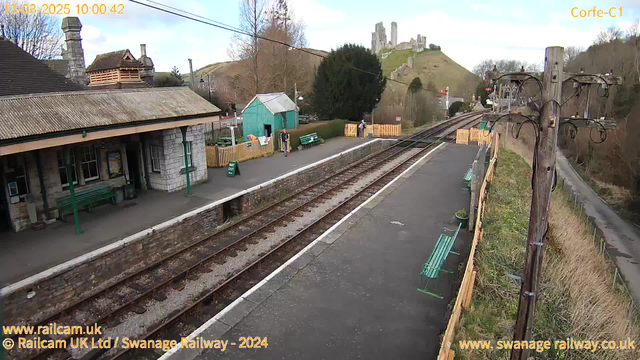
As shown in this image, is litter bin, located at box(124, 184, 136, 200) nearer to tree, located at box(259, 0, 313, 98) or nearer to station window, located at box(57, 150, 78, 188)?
station window, located at box(57, 150, 78, 188)

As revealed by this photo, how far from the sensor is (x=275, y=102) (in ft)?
84.3

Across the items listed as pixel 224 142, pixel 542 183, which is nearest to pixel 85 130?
pixel 542 183

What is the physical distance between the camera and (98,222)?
11.7 meters

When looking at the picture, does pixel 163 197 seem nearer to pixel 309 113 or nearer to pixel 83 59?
pixel 83 59

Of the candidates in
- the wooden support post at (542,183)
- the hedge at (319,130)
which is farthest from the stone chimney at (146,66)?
the wooden support post at (542,183)

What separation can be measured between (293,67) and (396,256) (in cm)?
3063

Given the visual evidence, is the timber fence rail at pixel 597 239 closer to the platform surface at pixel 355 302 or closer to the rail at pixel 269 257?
the platform surface at pixel 355 302

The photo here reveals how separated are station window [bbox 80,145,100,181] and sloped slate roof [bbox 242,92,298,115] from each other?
1241cm

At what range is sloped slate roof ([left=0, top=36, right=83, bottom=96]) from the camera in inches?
504

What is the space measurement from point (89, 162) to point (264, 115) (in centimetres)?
1288

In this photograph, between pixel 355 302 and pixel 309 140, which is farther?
pixel 309 140

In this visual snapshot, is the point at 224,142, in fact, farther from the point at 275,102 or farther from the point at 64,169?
the point at 64,169

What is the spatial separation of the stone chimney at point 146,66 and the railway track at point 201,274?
40.9 ft

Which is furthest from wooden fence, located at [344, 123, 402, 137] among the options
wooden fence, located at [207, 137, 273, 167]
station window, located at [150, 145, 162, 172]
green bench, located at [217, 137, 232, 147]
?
station window, located at [150, 145, 162, 172]
